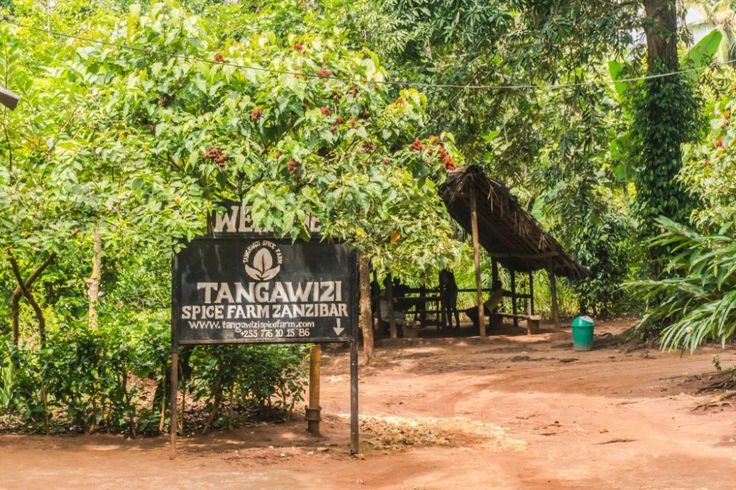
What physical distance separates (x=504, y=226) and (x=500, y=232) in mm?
416

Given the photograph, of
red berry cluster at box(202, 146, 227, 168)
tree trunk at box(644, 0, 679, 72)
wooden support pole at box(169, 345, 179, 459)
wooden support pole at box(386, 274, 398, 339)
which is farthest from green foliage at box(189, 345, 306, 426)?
wooden support pole at box(386, 274, 398, 339)

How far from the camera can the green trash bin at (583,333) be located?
19.8 meters

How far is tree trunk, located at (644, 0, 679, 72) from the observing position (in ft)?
60.4

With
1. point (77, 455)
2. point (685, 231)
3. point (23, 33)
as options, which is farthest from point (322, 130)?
point (23, 33)

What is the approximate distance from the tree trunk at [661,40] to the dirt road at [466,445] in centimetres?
552

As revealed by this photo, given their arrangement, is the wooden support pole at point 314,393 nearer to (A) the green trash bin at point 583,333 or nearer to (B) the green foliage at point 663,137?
(B) the green foliage at point 663,137

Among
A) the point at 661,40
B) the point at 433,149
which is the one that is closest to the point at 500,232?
the point at 661,40

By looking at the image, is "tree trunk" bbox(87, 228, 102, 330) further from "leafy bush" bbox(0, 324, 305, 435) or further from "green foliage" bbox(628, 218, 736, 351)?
"green foliage" bbox(628, 218, 736, 351)

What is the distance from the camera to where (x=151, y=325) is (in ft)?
34.5

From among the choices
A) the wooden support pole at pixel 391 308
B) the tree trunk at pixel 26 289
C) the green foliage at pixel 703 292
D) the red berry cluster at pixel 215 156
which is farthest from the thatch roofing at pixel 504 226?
the red berry cluster at pixel 215 156

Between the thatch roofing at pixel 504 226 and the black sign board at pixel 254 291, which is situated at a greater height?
the thatch roofing at pixel 504 226

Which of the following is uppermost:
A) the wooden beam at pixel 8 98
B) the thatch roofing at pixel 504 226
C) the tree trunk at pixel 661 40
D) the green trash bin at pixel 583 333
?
the tree trunk at pixel 661 40

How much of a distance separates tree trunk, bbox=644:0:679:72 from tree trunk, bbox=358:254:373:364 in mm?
6450

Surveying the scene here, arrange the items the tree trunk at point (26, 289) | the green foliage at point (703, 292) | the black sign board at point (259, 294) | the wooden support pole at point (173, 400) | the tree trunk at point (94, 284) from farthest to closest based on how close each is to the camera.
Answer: the tree trunk at point (94, 284) → the tree trunk at point (26, 289) → the green foliage at point (703, 292) → the black sign board at point (259, 294) → the wooden support pole at point (173, 400)
